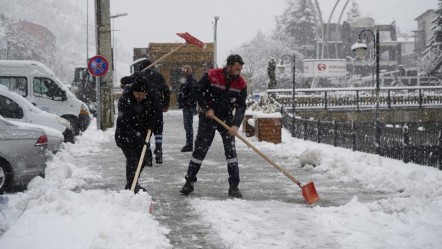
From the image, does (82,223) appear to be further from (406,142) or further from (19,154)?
(406,142)

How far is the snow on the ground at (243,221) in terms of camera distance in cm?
425

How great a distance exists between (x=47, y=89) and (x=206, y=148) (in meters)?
10.1

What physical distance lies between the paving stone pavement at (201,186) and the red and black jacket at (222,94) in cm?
114

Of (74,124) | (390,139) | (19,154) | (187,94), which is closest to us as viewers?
(19,154)

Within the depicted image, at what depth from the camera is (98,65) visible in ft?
50.0

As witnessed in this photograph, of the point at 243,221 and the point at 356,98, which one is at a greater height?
the point at 356,98

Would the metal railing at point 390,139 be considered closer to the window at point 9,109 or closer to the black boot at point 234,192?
the black boot at point 234,192

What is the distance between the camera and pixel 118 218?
4.78 m

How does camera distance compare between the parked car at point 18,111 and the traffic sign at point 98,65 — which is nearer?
the parked car at point 18,111

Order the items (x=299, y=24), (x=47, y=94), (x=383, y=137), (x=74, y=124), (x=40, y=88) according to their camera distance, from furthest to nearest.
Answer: (x=299, y=24), (x=74, y=124), (x=47, y=94), (x=40, y=88), (x=383, y=137)

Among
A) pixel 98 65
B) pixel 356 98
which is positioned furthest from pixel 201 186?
pixel 356 98

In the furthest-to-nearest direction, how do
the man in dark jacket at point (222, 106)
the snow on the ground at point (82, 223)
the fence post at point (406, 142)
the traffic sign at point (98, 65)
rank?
the traffic sign at point (98, 65), the fence post at point (406, 142), the man in dark jacket at point (222, 106), the snow on the ground at point (82, 223)

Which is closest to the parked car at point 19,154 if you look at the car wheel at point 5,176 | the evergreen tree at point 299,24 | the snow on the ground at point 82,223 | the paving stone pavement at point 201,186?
the car wheel at point 5,176

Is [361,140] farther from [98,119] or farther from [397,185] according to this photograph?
[98,119]
